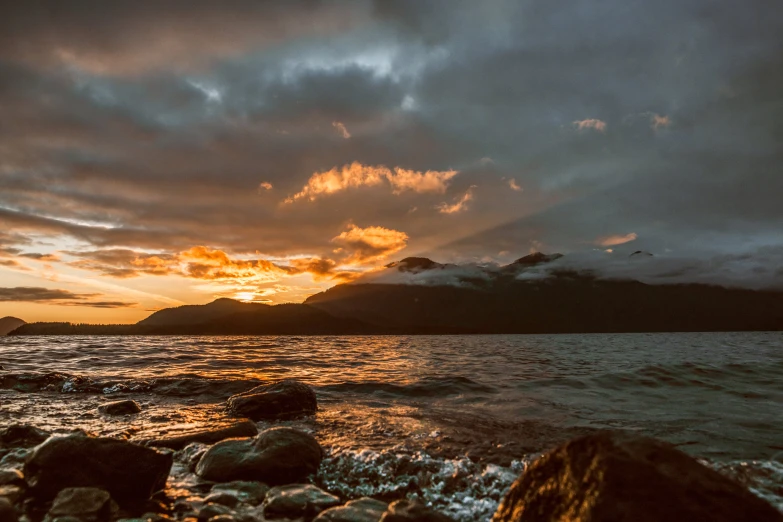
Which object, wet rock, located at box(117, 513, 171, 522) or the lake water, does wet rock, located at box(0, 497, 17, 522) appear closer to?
wet rock, located at box(117, 513, 171, 522)

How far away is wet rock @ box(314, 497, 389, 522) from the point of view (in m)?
4.92

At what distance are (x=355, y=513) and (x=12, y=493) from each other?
15.1ft

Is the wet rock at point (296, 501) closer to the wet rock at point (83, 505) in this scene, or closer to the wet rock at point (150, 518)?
the wet rock at point (150, 518)

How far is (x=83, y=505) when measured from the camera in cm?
512

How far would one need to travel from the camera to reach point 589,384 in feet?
58.1

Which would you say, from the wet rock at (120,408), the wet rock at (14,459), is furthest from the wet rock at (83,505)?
the wet rock at (120,408)

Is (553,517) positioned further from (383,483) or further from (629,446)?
(383,483)

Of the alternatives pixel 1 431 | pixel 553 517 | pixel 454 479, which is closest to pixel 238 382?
pixel 1 431

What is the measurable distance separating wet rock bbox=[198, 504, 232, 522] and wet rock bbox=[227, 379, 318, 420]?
20.3 feet

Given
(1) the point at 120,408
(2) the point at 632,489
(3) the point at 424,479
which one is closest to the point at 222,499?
(3) the point at 424,479

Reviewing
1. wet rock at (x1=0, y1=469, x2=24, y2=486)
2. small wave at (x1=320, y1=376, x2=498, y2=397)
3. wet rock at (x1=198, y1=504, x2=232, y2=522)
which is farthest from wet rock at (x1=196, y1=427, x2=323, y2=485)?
small wave at (x1=320, y1=376, x2=498, y2=397)

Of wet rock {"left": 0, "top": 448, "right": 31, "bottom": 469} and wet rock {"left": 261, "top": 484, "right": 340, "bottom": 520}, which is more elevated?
wet rock {"left": 0, "top": 448, "right": 31, "bottom": 469}

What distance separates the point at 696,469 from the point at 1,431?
460 inches

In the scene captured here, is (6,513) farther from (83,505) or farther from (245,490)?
(245,490)
